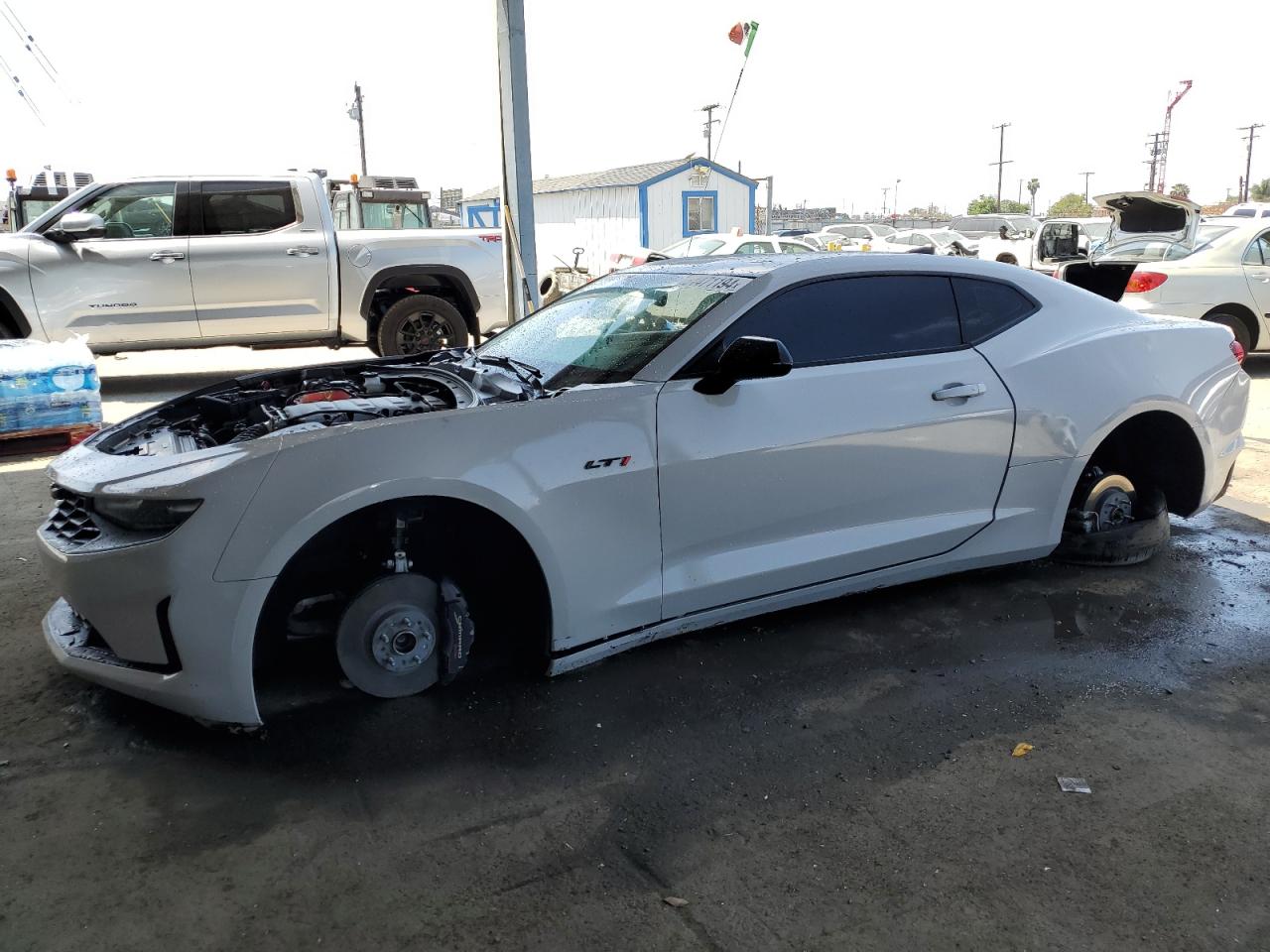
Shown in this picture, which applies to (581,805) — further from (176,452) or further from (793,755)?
(176,452)

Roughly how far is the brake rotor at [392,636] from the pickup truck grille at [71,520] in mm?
786

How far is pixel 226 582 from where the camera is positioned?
2680 millimetres

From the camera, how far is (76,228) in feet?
27.6

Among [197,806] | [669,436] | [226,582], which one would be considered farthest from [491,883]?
[669,436]

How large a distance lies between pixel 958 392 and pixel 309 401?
252cm

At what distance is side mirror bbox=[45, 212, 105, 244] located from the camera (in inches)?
332

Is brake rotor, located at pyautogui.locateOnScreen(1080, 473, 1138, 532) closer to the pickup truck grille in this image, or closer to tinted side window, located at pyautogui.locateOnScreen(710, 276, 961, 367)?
tinted side window, located at pyautogui.locateOnScreen(710, 276, 961, 367)

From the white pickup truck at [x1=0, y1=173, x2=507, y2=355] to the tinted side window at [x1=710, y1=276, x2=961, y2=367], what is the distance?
6.76 m

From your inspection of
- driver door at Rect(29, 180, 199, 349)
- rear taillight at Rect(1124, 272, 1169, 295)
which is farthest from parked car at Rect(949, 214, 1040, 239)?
driver door at Rect(29, 180, 199, 349)

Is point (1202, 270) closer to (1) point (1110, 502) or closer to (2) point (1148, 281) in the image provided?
(2) point (1148, 281)

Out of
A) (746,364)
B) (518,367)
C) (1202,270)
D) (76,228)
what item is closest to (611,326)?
(518,367)

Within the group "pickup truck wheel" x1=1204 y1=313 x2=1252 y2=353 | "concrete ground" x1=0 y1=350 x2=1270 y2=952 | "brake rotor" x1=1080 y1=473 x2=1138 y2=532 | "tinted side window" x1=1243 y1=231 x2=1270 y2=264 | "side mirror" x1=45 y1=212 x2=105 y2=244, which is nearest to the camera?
"concrete ground" x1=0 y1=350 x2=1270 y2=952

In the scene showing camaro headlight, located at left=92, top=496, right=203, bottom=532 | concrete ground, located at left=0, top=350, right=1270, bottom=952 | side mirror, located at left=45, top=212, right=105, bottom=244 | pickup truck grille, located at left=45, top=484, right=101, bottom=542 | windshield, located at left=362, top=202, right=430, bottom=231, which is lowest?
concrete ground, located at left=0, top=350, right=1270, bottom=952

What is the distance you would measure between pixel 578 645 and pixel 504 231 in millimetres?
7065
